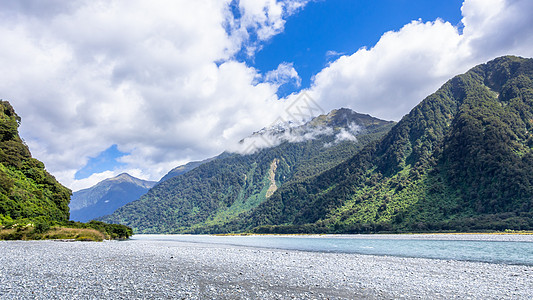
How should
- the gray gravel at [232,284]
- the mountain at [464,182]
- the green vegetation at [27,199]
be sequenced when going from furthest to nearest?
the mountain at [464,182] → the green vegetation at [27,199] → the gray gravel at [232,284]

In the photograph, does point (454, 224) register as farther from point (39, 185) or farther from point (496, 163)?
point (39, 185)

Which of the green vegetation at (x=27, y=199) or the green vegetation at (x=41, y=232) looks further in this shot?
the green vegetation at (x=27, y=199)

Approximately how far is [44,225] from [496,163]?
7240 inches

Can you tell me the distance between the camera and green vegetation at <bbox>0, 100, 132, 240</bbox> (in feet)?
159

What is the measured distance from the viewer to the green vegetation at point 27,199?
159 ft

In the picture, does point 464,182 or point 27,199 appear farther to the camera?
point 464,182

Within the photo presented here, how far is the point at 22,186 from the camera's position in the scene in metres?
60.9

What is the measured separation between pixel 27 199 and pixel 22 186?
600 centimetres

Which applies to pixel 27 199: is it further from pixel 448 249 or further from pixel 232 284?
pixel 448 249

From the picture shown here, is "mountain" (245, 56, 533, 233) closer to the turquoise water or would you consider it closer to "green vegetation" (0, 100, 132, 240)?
the turquoise water

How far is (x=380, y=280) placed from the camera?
66.3 feet

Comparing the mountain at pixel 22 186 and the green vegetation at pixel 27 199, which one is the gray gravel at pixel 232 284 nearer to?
the green vegetation at pixel 27 199

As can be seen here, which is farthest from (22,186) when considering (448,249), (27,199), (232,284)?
(448,249)

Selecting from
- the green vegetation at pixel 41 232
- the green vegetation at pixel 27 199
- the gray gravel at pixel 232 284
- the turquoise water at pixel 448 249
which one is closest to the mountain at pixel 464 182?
the turquoise water at pixel 448 249
